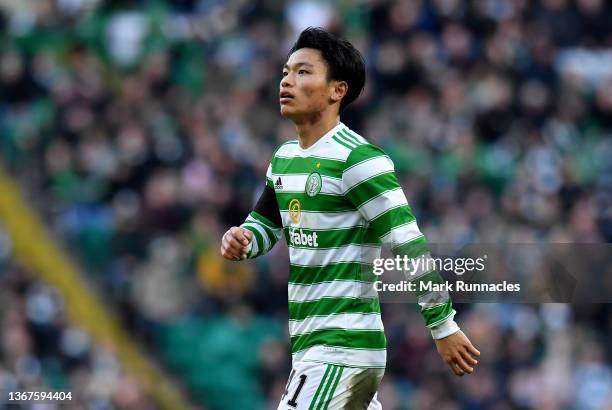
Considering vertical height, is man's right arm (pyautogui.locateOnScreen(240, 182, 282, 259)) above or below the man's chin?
below

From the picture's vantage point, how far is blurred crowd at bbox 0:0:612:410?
9.30 m

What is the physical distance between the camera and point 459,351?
417cm

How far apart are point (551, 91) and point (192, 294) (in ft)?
12.9

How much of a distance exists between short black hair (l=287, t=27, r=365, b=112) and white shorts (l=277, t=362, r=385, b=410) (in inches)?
43.0

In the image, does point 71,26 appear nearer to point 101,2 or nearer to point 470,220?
point 101,2

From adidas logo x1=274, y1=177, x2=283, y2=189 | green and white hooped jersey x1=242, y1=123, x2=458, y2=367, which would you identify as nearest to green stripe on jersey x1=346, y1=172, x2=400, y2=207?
green and white hooped jersey x1=242, y1=123, x2=458, y2=367

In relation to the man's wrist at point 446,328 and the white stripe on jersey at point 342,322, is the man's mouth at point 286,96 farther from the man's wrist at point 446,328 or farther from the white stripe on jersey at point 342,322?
the man's wrist at point 446,328

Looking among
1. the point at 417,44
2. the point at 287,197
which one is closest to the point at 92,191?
the point at 417,44

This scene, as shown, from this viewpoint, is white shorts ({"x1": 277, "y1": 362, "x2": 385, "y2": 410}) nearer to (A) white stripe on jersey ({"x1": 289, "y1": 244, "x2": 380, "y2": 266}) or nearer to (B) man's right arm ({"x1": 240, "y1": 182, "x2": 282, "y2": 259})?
(A) white stripe on jersey ({"x1": 289, "y1": 244, "x2": 380, "y2": 266})

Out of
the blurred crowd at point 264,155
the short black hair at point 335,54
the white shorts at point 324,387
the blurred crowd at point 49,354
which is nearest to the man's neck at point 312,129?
the short black hair at point 335,54

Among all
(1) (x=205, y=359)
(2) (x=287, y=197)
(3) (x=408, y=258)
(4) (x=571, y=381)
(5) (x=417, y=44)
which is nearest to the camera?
(3) (x=408, y=258)

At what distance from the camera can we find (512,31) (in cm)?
1152

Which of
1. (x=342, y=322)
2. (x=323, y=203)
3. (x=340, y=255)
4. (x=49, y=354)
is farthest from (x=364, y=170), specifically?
(x=49, y=354)

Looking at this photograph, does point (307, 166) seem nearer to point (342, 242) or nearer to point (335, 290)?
point (342, 242)
